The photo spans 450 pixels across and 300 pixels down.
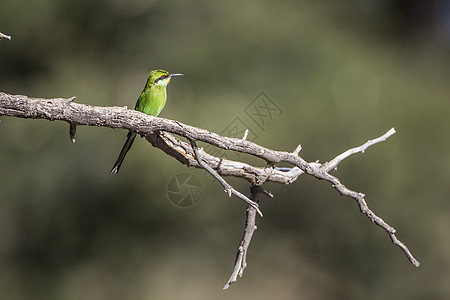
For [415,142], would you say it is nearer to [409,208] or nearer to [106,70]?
[409,208]

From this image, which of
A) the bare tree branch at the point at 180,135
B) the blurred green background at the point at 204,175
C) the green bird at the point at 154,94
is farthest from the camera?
the blurred green background at the point at 204,175

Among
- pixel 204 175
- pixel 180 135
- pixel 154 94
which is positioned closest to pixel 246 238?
pixel 180 135

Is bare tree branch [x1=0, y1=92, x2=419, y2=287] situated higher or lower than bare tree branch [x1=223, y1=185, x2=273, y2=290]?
higher

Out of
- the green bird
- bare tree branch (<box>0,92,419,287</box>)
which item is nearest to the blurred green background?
the green bird

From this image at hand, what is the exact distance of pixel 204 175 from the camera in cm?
462

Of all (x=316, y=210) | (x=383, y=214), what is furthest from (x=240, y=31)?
(x=383, y=214)

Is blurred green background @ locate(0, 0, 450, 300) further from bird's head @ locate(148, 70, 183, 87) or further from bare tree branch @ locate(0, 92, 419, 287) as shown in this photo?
bare tree branch @ locate(0, 92, 419, 287)

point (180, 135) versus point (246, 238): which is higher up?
point (180, 135)

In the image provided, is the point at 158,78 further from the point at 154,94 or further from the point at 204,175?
the point at 204,175

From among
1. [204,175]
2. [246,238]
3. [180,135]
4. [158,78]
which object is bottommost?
[204,175]

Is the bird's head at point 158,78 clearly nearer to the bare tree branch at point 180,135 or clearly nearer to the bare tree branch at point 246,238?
the bare tree branch at point 180,135

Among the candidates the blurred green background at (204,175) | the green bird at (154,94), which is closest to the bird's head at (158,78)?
the green bird at (154,94)

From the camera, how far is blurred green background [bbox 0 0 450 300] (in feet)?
15.6

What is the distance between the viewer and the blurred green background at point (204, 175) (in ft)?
15.6
